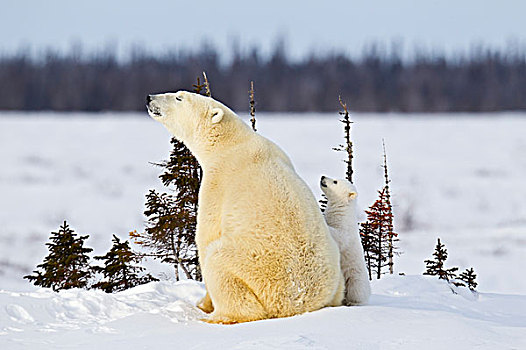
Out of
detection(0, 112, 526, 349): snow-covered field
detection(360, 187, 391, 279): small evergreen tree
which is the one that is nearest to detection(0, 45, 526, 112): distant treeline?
detection(0, 112, 526, 349): snow-covered field

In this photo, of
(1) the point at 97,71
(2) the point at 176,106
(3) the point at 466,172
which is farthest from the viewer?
(1) the point at 97,71

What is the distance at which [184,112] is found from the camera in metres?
5.44

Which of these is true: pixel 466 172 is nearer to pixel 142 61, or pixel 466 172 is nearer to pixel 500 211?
pixel 500 211

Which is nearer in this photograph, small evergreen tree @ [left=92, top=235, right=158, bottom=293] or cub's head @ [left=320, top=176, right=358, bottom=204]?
cub's head @ [left=320, top=176, right=358, bottom=204]

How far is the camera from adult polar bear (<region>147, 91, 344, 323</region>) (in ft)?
15.7

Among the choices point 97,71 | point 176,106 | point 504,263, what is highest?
point 97,71

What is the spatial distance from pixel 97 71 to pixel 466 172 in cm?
5815

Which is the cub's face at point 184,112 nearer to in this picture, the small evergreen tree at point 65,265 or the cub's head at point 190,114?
the cub's head at point 190,114

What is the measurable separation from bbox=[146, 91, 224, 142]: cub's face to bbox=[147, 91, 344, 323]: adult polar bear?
15.8 inches

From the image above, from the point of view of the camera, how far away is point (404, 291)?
745 cm

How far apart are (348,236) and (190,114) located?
1.86 metres

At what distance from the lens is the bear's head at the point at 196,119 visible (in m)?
5.25

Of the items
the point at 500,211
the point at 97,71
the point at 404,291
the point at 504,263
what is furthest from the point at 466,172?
the point at 97,71

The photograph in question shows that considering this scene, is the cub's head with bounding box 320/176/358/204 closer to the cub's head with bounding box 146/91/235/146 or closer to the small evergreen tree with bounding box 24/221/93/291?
the cub's head with bounding box 146/91/235/146
